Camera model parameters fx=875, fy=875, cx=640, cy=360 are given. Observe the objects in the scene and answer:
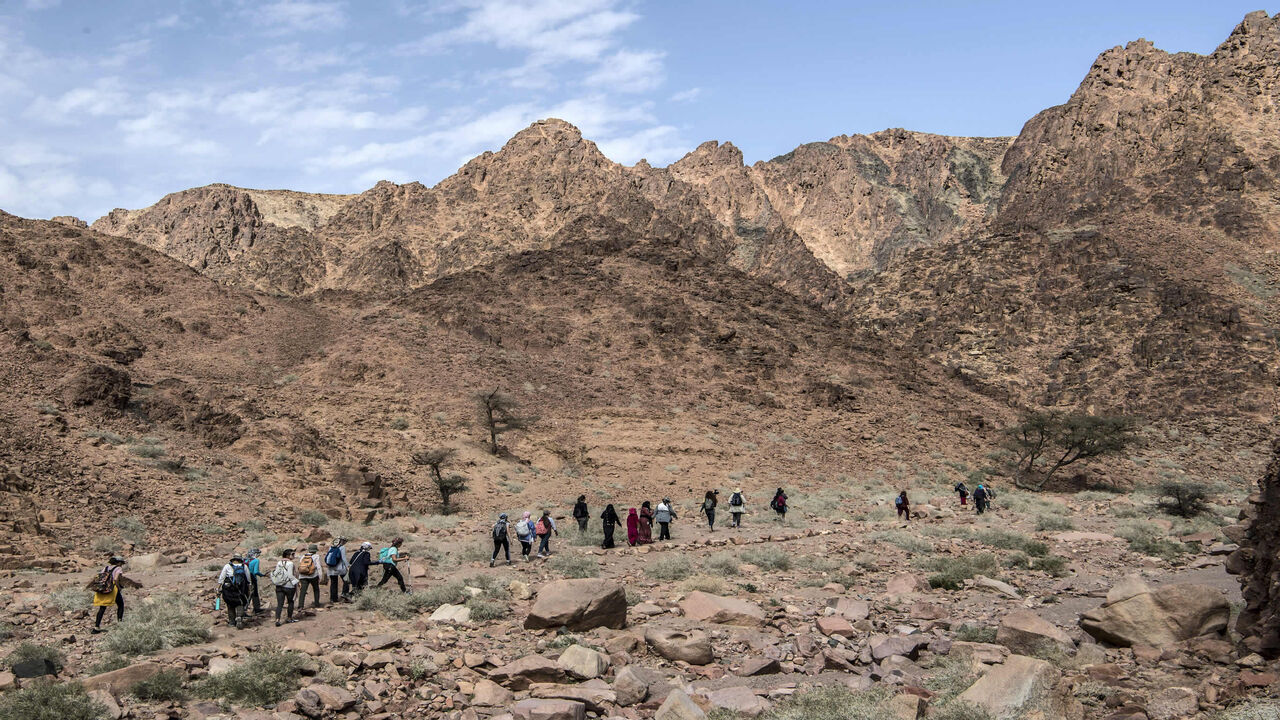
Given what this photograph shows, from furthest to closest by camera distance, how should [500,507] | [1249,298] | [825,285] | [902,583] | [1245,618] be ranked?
[825,285] → [1249,298] → [500,507] → [902,583] → [1245,618]

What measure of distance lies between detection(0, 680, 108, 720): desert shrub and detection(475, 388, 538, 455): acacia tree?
27325 millimetres

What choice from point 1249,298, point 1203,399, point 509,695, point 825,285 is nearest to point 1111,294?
point 1249,298

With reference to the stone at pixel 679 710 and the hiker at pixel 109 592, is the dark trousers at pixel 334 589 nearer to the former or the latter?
the hiker at pixel 109 592

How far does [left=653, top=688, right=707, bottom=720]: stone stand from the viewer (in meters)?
7.69

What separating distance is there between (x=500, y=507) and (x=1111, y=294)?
47409 mm

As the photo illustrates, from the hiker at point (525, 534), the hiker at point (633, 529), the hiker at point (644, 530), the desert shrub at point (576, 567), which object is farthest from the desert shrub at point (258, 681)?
the hiker at point (644, 530)

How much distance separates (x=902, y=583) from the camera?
14.0m

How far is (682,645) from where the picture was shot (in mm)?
10336

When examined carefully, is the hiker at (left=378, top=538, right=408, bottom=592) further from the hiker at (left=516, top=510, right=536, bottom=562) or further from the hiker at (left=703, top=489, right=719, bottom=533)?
the hiker at (left=703, top=489, right=719, bottom=533)

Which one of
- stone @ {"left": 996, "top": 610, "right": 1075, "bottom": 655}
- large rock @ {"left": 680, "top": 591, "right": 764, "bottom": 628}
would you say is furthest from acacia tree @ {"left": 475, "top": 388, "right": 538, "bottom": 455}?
stone @ {"left": 996, "top": 610, "right": 1075, "bottom": 655}

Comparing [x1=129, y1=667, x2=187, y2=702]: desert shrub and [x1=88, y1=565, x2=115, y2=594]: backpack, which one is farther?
[x1=88, y1=565, x2=115, y2=594]: backpack

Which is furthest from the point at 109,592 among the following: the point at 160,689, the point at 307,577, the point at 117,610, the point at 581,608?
the point at 581,608

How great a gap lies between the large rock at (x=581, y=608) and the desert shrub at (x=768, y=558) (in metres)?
5.11

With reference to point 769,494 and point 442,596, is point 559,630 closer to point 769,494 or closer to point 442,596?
point 442,596
